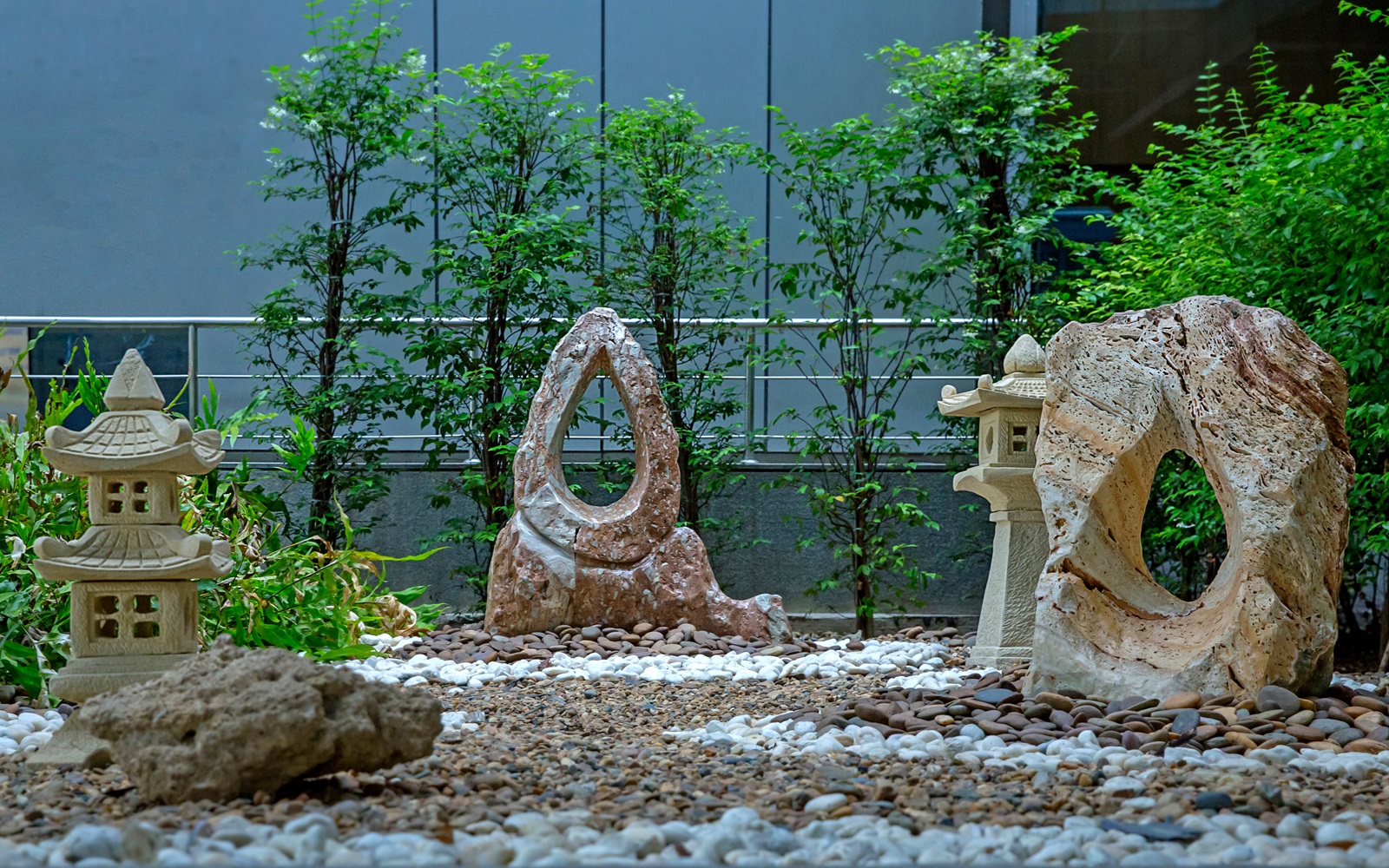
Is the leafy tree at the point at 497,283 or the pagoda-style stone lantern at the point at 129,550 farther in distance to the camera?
the leafy tree at the point at 497,283

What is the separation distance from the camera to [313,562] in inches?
253

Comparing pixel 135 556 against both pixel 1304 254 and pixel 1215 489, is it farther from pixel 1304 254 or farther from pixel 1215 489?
pixel 1304 254

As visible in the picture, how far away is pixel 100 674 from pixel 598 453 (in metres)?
4.77

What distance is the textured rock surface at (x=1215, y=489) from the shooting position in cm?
382

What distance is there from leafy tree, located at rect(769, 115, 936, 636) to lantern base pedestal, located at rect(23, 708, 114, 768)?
15.1ft

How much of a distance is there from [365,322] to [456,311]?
1.93 feet

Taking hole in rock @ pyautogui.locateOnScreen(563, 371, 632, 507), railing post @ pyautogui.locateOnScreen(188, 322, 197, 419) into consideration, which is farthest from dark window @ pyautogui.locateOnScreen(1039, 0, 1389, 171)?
railing post @ pyautogui.locateOnScreen(188, 322, 197, 419)

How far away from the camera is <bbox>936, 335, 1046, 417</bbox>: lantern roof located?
520cm

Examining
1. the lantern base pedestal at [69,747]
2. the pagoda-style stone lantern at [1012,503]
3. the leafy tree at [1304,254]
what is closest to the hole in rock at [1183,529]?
the leafy tree at [1304,254]

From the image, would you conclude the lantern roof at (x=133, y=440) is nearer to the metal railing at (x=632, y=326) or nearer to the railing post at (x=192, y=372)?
the metal railing at (x=632, y=326)

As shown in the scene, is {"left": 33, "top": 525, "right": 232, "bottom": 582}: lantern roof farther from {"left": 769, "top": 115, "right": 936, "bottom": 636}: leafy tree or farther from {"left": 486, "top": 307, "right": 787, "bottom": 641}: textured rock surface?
{"left": 769, "top": 115, "right": 936, "bottom": 636}: leafy tree

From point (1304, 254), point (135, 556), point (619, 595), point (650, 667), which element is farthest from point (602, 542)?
point (1304, 254)

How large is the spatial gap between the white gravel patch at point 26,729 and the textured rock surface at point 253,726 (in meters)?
1.02

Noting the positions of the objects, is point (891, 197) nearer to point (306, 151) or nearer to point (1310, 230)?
point (1310, 230)
